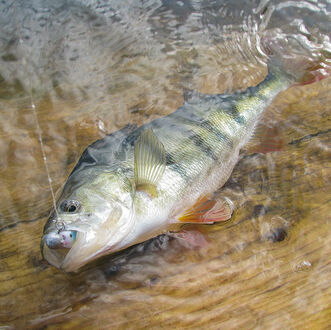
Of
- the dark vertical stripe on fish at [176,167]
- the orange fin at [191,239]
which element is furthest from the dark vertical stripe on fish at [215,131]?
the orange fin at [191,239]

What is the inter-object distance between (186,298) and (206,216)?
0.50 meters

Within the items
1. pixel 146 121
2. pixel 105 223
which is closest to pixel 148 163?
pixel 105 223

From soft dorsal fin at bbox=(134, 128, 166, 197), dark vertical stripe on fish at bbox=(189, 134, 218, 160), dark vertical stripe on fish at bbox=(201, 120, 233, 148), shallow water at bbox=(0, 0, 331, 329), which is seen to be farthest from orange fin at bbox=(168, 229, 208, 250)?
dark vertical stripe on fish at bbox=(201, 120, 233, 148)

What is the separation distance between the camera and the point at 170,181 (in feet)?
6.46

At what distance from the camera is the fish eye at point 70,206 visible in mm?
1659

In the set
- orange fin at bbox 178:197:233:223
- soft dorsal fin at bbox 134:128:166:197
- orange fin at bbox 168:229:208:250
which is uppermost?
soft dorsal fin at bbox 134:128:166:197

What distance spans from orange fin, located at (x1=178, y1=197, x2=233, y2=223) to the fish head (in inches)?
15.1

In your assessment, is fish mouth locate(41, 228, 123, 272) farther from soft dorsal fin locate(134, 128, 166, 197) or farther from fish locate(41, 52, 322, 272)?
soft dorsal fin locate(134, 128, 166, 197)

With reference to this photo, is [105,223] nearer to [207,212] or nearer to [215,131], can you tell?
[207,212]

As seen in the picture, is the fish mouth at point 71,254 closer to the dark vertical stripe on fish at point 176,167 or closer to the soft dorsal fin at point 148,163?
the soft dorsal fin at point 148,163

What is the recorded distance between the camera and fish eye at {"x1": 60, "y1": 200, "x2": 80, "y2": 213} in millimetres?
1659

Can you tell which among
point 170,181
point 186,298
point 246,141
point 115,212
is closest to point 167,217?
point 170,181

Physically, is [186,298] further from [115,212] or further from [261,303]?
[115,212]

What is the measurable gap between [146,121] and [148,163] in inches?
40.5
